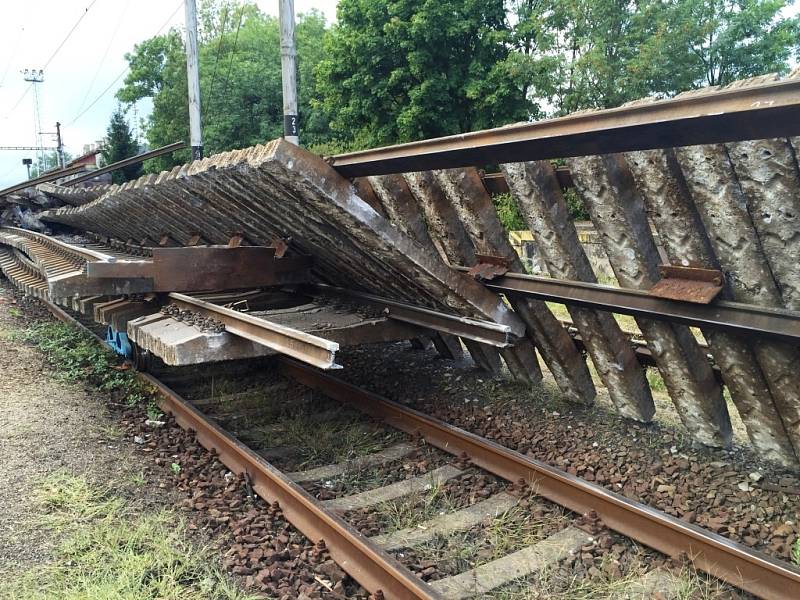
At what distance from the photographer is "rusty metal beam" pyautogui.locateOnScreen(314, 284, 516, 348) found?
5.76 m

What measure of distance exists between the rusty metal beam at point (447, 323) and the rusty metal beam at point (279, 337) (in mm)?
1480

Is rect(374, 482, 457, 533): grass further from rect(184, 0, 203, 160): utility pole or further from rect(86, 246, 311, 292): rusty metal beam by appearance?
rect(184, 0, 203, 160): utility pole

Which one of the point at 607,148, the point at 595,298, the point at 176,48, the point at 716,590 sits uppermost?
the point at 176,48

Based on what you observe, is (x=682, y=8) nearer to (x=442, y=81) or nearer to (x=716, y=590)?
(x=442, y=81)

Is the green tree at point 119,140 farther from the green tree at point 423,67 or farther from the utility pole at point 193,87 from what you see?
the utility pole at point 193,87

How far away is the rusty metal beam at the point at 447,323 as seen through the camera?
576cm

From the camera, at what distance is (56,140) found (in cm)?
7431

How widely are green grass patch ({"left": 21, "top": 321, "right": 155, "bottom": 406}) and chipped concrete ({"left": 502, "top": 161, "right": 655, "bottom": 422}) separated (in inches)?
183

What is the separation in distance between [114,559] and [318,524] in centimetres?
123

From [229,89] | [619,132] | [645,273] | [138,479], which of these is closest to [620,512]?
[645,273]

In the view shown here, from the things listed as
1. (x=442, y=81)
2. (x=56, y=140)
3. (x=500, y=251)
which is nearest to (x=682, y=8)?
(x=442, y=81)

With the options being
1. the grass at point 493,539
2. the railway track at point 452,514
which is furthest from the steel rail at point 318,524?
the grass at point 493,539

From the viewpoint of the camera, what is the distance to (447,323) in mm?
6129

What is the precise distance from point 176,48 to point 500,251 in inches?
2146
